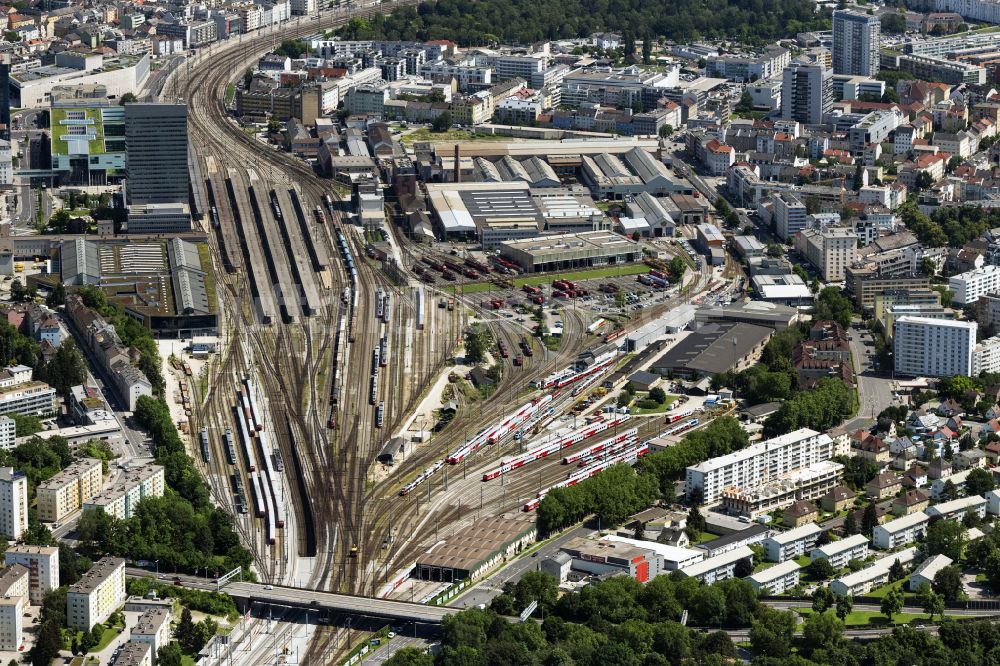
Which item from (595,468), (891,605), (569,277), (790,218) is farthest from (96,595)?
(790,218)

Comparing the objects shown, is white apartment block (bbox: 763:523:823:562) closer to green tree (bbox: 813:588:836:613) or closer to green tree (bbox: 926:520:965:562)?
green tree (bbox: 813:588:836:613)

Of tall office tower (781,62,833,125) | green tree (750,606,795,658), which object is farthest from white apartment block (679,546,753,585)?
tall office tower (781,62,833,125)

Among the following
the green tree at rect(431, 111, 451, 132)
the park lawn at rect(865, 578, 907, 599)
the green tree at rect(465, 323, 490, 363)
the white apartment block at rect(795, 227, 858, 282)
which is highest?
the green tree at rect(431, 111, 451, 132)

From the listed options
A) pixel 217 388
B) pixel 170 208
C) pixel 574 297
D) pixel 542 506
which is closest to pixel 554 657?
pixel 542 506

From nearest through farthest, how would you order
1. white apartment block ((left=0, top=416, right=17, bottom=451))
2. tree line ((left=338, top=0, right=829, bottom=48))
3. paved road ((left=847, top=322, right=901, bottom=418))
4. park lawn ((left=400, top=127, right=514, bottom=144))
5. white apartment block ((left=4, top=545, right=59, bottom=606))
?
white apartment block ((left=4, top=545, right=59, bottom=606)), white apartment block ((left=0, top=416, right=17, bottom=451)), paved road ((left=847, top=322, right=901, bottom=418)), park lawn ((left=400, top=127, right=514, bottom=144)), tree line ((left=338, top=0, right=829, bottom=48))

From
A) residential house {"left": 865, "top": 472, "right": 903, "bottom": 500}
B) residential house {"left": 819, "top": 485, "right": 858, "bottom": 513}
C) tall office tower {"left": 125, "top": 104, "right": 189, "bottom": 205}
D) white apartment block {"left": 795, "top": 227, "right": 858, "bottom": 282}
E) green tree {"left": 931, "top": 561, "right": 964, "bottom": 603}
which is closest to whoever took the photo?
green tree {"left": 931, "top": 561, "right": 964, "bottom": 603}

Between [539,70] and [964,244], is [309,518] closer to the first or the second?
[964,244]

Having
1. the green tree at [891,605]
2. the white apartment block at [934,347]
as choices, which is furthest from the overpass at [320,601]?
the white apartment block at [934,347]
